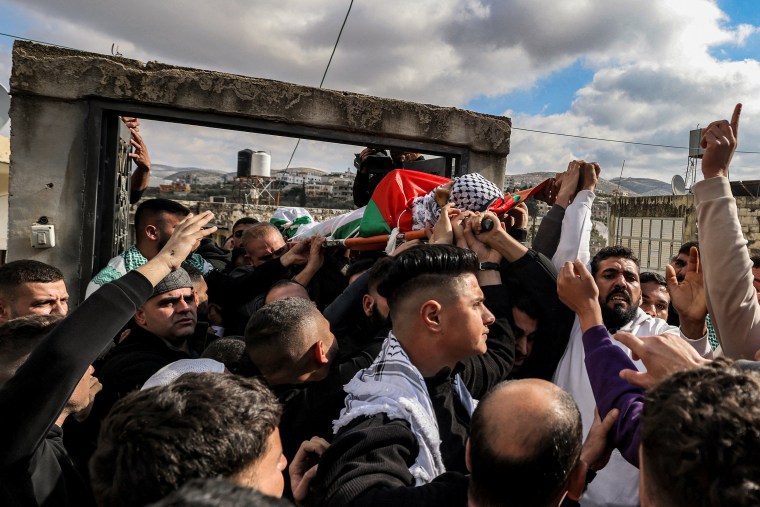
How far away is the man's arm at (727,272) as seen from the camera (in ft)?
6.17

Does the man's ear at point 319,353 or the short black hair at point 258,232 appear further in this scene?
the short black hair at point 258,232

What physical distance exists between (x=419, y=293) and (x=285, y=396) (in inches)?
24.2

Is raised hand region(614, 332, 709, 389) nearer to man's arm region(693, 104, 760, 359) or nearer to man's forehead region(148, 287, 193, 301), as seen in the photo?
man's arm region(693, 104, 760, 359)

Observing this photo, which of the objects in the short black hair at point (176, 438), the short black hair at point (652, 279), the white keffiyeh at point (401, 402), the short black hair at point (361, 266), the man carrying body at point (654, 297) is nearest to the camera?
the short black hair at point (176, 438)

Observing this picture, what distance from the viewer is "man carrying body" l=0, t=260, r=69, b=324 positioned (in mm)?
2416

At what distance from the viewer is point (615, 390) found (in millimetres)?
1562

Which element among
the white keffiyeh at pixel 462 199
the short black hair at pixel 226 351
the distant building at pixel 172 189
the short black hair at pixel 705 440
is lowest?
the distant building at pixel 172 189

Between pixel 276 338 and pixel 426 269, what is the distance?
2.02ft

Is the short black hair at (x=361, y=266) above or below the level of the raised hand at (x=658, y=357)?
below

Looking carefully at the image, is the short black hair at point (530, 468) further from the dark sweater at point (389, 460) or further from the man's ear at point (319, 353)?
the man's ear at point (319, 353)

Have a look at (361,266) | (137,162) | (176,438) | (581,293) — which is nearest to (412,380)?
(581,293)

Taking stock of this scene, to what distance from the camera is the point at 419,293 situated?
199 centimetres

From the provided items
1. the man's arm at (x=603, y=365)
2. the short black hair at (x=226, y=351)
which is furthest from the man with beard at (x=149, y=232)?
the man's arm at (x=603, y=365)

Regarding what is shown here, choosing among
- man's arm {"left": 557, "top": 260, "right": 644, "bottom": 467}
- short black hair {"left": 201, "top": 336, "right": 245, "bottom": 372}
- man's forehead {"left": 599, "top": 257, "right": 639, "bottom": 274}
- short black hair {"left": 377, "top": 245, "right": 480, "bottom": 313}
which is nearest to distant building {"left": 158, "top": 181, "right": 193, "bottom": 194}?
short black hair {"left": 201, "top": 336, "right": 245, "bottom": 372}
